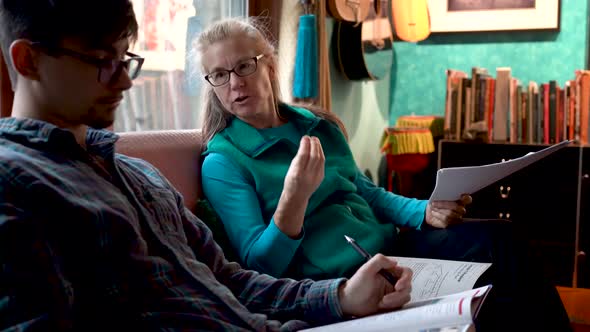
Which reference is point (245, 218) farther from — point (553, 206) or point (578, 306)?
point (553, 206)

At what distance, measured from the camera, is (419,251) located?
4.97 feet

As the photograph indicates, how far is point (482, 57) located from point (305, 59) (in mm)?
1579

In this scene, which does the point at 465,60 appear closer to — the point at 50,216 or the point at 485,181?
the point at 485,181

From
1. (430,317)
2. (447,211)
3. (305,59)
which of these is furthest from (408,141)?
(430,317)

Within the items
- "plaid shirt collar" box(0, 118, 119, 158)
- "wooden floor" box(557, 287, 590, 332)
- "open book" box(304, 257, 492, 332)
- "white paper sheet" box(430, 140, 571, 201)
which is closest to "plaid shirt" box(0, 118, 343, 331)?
"plaid shirt collar" box(0, 118, 119, 158)

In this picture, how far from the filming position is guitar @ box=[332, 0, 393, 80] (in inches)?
108

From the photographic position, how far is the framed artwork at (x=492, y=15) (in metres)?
3.24

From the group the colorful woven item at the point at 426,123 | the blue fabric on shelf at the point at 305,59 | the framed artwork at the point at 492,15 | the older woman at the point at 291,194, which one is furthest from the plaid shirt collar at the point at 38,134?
the framed artwork at the point at 492,15

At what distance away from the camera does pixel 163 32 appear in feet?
5.86

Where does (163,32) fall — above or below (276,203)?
above

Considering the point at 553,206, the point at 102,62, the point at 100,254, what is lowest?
the point at 553,206

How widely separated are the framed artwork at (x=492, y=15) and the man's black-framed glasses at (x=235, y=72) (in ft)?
7.22

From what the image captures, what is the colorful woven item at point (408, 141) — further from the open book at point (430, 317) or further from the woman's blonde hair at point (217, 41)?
the open book at point (430, 317)

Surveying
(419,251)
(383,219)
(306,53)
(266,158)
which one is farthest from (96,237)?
(306,53)
